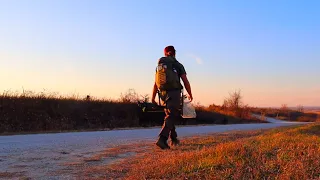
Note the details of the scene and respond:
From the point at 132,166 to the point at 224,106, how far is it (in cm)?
3774

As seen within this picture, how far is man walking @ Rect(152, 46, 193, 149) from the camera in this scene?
A: 7.75 metres

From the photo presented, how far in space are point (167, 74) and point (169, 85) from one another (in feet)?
0.76

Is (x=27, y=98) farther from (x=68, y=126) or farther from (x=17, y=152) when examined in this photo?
(x=17, y=152)

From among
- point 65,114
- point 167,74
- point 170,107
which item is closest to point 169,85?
point 167,74

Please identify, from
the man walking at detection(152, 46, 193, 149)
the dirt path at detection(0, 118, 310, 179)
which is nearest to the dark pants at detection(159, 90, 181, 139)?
the man walking at detection(152, 46, 193, 149)

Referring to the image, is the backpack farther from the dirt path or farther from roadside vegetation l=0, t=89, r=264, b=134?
roadside vegetation l=0, t=89, r=264, b=134

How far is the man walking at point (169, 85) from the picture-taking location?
7750 millimetres

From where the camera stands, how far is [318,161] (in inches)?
219

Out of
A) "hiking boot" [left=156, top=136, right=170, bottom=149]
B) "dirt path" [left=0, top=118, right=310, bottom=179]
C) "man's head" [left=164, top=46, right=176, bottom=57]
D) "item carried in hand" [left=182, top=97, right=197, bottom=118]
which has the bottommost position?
"dirt path" [left=0, top=118, right=310, bottom=179]

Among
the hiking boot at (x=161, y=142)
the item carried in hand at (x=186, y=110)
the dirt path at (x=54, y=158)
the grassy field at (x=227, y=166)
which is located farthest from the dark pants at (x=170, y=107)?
the grassy field at (x=227, y=166)

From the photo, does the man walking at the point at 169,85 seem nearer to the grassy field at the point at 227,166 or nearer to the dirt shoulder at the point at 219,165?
the dirt shoulder at the point at 219,165

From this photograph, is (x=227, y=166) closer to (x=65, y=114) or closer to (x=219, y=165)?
(x=219, y=165)

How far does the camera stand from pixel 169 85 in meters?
7.79

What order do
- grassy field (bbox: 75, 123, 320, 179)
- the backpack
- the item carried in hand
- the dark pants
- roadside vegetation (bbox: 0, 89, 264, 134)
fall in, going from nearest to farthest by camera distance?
grassy field (bbox: 75, 123, 320, 179), the backpack, the dark pants, the item carried in hand, roadside vegetation (bbox: 0, 89, 264, 134)
